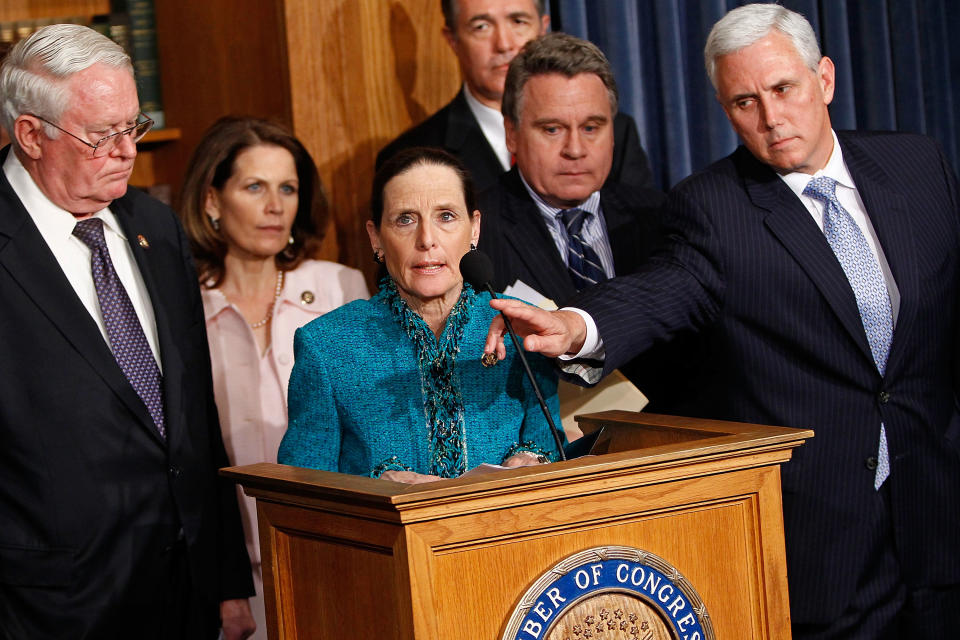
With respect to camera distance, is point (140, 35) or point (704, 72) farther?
point (140, 35)

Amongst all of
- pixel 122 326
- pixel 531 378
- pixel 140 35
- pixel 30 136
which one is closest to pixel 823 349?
pixel 531 378

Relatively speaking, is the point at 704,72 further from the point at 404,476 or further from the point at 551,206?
the point at 404,476

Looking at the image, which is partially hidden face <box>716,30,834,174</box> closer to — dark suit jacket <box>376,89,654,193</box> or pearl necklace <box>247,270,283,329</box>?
dark suit jacket <box>376,89,654,193</box>

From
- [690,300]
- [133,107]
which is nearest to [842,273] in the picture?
[690,300]

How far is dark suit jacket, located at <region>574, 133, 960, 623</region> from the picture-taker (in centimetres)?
222

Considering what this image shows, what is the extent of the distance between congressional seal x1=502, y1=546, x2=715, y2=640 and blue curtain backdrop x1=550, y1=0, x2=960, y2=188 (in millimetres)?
2183

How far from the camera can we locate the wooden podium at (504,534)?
1.56 meters

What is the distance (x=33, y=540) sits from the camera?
2100mm

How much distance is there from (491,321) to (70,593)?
0.89m

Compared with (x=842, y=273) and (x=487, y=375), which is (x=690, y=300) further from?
(x=487, y=375)

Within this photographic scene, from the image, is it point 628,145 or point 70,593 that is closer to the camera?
point 70,593

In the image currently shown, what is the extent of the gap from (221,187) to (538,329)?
4.58 feet

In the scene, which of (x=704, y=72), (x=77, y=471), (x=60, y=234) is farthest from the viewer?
(x=704, y=72)

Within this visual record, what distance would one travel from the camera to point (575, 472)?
1612 mm
